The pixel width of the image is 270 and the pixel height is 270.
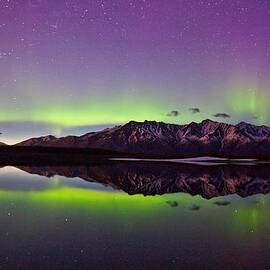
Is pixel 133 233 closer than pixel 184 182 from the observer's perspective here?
Yes

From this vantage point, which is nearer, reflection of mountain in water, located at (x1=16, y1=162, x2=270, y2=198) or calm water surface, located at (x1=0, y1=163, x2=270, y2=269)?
calm water surface, located at (x1=0, y1=163, x2=270, y2=269)

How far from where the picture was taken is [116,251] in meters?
13.9

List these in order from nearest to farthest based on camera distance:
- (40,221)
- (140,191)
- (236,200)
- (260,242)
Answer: (260,242) → (40,221) → (236,200) → (140,191)

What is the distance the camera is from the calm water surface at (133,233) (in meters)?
12.8

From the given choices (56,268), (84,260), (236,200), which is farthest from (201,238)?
(236,200)

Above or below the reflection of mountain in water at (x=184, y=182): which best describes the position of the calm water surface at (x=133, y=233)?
below

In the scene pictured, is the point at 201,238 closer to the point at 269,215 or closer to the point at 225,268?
the point at 225,268

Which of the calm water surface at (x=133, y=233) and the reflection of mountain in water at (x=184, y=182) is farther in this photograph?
the reflection of mountain in water at (x=184, y=182)

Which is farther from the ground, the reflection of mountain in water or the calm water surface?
the reflection of mountain in water

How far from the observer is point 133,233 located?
56.4 feet

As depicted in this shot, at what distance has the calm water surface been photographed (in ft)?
41.8

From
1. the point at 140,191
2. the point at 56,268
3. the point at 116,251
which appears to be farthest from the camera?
the point at 140,191

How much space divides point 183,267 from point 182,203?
1531 centimetres

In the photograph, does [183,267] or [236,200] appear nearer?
[183,267]
